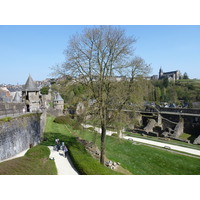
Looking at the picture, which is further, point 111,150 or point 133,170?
point 111,150


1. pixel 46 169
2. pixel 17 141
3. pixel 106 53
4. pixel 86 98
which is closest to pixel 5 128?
pixel 17 141

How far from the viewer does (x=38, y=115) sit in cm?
1888

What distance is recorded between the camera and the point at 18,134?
1392 centimetres

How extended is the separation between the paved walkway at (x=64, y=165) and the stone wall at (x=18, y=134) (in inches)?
112

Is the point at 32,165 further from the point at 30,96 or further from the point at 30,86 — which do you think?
the point at 30,86

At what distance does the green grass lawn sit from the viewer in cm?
894

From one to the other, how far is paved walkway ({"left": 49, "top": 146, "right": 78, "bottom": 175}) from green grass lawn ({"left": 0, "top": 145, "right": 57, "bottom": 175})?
431 millimetres

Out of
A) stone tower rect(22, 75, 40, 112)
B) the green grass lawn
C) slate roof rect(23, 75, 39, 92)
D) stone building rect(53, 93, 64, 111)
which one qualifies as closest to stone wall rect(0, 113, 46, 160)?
the green grass lawn

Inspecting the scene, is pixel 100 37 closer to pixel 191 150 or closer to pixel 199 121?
pixel 191 150

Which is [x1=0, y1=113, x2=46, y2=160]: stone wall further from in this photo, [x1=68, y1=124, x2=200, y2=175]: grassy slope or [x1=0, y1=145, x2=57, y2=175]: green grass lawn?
[x1=68, y1=124, x2=200, y2=175]: grassy slope

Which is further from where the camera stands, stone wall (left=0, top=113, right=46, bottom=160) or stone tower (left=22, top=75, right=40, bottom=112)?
stone tower (left=22, top=75, right=40, bottom=112)

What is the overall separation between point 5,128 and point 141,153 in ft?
41.7

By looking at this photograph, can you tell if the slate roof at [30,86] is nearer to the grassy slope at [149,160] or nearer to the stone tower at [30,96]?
the stone tower at [30,96]

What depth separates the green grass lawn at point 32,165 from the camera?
8938 mm
